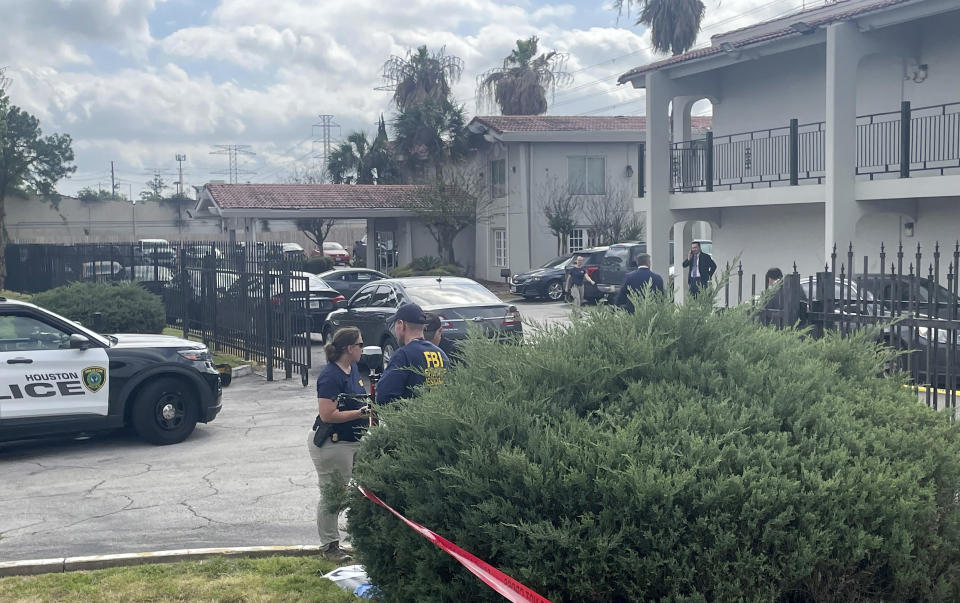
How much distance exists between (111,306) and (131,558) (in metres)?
12.2

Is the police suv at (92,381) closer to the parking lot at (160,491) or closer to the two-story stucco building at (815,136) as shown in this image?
the parking lot at (160,491)

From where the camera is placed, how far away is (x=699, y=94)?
75.9ft

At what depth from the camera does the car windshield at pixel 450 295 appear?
15117 mm

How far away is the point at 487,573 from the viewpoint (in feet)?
12.5

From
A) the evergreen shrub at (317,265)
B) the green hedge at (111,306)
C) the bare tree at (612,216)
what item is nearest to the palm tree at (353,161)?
the evergreen shrub at (317,265)

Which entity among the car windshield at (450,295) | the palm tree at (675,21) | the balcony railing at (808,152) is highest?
the palm tree at (675,21)

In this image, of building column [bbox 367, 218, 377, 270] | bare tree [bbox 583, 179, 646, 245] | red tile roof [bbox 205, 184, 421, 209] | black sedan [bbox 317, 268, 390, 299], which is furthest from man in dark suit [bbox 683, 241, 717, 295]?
building column [bbox 367, 218, 377, 270]

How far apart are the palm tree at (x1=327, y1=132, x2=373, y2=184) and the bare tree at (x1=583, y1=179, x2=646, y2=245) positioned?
16.4 m

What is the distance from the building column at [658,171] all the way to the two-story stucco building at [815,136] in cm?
3

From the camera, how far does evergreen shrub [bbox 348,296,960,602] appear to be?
3.57 metres

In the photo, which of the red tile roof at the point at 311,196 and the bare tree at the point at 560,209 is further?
the red tile roof at the point at 311,196

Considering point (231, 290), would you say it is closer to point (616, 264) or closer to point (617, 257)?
point (616, 264)

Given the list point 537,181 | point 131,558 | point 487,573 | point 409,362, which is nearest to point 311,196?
point 537,181

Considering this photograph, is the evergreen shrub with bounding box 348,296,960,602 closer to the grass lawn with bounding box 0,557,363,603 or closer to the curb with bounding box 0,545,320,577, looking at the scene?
the grass lawn with bounding box 0,557,363,603
